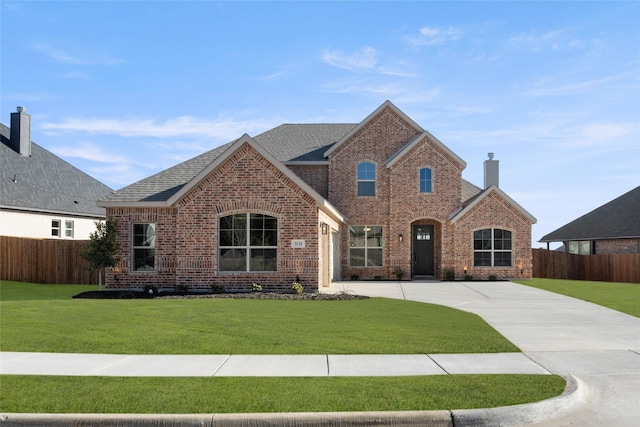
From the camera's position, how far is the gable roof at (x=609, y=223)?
120 feet

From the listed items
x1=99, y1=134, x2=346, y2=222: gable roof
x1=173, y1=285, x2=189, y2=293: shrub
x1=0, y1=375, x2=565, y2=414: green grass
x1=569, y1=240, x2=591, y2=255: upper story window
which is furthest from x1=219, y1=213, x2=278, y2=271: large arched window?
x1=569, y1=240, x2=591, y2=255: upper story window

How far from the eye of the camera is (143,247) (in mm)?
22609

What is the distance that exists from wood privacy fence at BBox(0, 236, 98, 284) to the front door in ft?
53.5

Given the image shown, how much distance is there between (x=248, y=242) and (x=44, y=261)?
12253 millimetres

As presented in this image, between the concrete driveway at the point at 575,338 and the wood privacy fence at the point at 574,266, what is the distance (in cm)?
1402

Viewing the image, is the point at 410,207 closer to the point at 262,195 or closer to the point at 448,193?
the point at 448,193

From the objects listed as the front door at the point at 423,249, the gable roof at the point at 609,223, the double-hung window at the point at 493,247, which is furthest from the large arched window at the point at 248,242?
the gable roof at the point at 609,223

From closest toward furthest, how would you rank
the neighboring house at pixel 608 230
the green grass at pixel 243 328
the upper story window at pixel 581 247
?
the green grass at pixel 243 328, the neighboring house at pixel 608 230, the upper story window at pixel 581 247

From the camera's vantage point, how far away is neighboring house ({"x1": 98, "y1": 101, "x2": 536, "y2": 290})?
21312mm

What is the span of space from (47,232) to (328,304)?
2207 cm

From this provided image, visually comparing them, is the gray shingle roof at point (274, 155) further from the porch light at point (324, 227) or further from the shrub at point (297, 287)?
the shrub at point (297, 287)

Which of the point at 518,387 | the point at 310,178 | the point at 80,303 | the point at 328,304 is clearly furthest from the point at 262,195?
the point at 518,387

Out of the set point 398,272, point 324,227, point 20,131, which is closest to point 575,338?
point 324,227

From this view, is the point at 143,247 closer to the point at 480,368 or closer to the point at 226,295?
the point at 226,295
